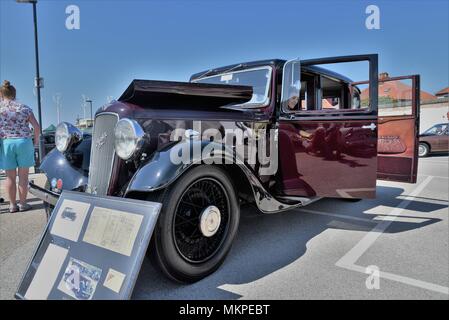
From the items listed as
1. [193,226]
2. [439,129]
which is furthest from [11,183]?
[439,129]

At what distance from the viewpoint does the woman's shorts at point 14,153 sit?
3.68 metres

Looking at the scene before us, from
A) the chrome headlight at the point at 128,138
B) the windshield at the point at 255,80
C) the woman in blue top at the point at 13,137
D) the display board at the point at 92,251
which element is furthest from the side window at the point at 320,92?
the woman in blue top at the point at 13,137

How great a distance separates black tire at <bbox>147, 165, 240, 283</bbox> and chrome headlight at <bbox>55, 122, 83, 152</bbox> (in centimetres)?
143

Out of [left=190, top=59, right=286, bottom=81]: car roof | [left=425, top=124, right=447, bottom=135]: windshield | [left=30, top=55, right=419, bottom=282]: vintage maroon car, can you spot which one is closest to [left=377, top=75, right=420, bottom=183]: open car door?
[left=30, top=55, right=419, bottom=282]: vintage maroon car

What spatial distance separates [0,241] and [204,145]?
2.35 meters

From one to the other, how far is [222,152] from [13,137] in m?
3.05

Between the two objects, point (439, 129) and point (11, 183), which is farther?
point (439, 129)

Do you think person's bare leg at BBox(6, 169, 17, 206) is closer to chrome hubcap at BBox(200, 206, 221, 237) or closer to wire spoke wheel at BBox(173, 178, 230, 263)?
wire spoke wheel at BBox(173, 178, 230, 263)

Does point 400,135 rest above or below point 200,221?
above

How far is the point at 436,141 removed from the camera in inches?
495

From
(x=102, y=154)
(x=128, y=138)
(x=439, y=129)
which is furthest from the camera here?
(x=439, y=129)

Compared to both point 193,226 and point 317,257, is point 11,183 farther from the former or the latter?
point 317,257

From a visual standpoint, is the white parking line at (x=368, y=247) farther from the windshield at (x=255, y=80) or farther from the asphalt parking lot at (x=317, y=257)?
the windshield at (x=255, y=80)

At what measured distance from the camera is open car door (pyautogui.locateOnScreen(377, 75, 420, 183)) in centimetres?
338
